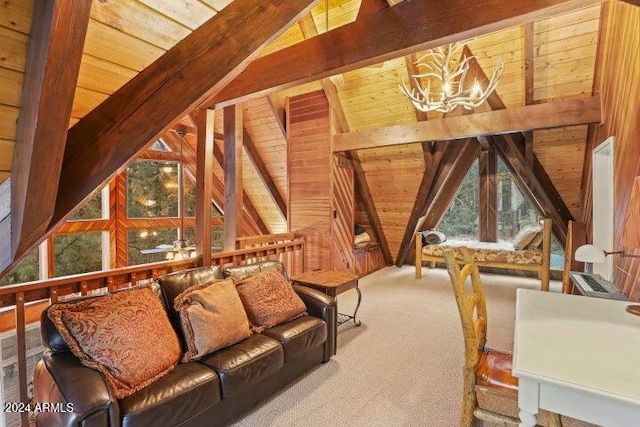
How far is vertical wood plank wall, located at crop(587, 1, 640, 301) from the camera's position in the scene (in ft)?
7.70

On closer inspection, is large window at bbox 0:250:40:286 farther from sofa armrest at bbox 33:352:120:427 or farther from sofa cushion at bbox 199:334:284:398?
sofa cushion at bbox 199:334:284:398

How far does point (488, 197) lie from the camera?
18.7 feet

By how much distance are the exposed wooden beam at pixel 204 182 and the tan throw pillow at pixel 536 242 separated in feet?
14.5

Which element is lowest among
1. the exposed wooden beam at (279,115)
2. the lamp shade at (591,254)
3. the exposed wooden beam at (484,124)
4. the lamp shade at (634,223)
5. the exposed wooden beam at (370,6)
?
the lamp shade at (591,254)

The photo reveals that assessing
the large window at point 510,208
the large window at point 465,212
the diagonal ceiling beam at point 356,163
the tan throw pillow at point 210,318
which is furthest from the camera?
the large window at point 465,212

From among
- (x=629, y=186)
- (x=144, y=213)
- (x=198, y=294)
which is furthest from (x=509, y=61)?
(x=144, y=213)

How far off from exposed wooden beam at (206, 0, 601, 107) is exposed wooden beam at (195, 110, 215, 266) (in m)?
0.49

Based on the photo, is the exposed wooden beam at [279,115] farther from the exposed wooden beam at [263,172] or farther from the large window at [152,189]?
the large window at [152,189]

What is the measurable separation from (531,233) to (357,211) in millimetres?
2820

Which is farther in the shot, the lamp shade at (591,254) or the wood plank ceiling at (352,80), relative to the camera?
the lamp shade at (591,254)

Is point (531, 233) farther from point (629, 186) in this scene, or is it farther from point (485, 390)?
point (485, 390)

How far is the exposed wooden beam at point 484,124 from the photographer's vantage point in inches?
135

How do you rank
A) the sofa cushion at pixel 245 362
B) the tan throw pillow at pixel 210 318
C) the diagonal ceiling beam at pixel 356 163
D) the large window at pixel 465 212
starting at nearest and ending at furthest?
the sofa cushion at pixel 245 362 → the tan throw pillow at pixel 210 318 → the diagonal ceiling beam at pixel 356 163 → the large window at pixel 465 212

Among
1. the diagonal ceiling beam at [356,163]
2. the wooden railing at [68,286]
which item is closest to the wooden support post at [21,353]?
the wooden railing at [68,286]
